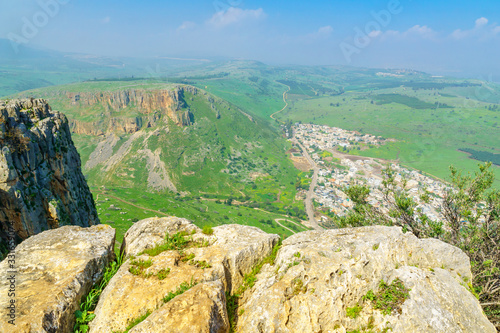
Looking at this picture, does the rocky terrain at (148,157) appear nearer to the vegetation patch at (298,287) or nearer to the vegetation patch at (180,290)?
the vegetation patch at (180,290)

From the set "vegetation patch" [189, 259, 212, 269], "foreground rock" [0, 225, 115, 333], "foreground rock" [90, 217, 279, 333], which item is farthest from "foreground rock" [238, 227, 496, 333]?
"foreground rock" [0, 225, 115, 333]

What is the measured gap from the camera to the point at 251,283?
12422 millimetres

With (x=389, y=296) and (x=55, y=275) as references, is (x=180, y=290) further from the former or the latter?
(x=389, y=296)

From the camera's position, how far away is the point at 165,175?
6403 inches

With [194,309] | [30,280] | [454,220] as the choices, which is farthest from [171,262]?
[454,220]

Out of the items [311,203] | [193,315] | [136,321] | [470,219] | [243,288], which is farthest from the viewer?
[311,203]

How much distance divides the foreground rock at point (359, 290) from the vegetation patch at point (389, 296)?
5.2 inches

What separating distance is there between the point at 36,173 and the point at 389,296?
42062 millimetres

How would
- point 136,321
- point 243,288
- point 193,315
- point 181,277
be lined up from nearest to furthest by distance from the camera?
point 193,315 → point 136,321 → point 181,277 → point 243,288

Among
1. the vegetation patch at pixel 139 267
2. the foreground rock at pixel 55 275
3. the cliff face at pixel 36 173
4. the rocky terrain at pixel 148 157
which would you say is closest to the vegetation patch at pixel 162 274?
the vegetation patch at pixel 139 267

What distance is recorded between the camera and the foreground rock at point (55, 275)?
8.65 metres

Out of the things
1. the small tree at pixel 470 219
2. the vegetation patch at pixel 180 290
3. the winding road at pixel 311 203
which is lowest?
the winding road at pixel 311 203

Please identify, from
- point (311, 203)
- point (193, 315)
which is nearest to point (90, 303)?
point (193, 315)

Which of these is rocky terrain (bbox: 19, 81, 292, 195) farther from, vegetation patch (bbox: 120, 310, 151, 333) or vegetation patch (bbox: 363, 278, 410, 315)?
vegetation patch (bbox: 363, 278, 410, 315)
